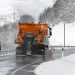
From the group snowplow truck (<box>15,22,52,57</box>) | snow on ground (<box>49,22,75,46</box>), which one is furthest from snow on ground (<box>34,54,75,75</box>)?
snow on ground (<box>49,22,75,46</box>)

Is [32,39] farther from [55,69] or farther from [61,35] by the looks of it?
[61,35]

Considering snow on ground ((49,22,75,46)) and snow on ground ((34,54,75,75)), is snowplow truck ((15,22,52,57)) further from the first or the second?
snow on ground ((49,22,75,46))

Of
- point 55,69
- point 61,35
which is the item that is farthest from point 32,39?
point 61,35

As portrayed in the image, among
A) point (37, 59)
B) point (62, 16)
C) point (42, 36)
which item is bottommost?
point (37, 59)

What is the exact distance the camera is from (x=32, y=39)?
3284 cm

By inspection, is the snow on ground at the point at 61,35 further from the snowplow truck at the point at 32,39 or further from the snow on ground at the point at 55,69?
the snow on ground at the point at 55,69

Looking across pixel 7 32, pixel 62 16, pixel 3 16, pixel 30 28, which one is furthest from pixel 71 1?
pixel 30 28

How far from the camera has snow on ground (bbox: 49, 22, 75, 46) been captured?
98713 millimetres

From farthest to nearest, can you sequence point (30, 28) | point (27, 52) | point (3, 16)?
point (3, 16) < point (30, 28) < point (27, 52)

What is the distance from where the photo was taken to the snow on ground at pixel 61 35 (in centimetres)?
9871

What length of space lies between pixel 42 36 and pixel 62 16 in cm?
7682

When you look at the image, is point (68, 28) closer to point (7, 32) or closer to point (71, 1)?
point (71, 1)

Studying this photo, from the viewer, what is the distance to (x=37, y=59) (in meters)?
33.7

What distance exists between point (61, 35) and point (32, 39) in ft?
231
